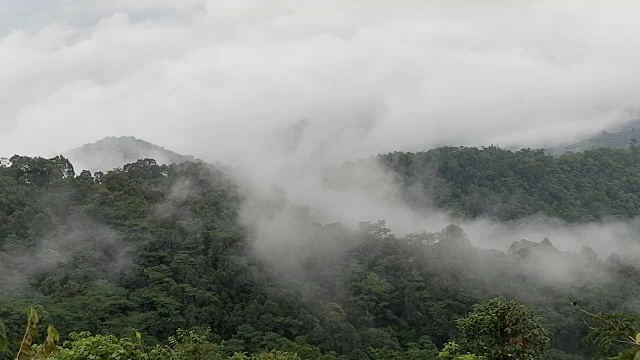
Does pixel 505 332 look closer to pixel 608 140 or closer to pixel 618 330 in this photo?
pixel 618 330

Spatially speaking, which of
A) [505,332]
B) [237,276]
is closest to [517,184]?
[237,276]

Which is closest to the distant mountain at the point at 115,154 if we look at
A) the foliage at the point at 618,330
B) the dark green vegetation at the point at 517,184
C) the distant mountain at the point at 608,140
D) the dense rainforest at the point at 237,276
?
the dark green vegetation at the point at 517,184

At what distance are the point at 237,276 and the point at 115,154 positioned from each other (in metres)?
52.1

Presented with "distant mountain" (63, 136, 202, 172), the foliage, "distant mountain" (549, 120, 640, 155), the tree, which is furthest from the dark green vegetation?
"distant mountain" (549, 120, 640, 155)

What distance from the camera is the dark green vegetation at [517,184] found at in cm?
6488

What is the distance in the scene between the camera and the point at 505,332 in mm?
13039

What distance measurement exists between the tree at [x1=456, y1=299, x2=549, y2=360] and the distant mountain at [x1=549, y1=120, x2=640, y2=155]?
5977 inches

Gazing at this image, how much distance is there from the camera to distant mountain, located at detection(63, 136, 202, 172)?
75.6 metres

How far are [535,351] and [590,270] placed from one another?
36.5 m

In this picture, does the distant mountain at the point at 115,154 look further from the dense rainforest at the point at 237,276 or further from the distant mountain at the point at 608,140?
the distant mountain at the point at 608,140

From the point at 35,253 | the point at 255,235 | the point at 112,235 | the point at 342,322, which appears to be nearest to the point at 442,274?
the point at 342,322

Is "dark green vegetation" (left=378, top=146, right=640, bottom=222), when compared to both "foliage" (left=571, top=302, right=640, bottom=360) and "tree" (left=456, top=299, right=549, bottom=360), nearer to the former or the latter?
"foliage" (left=571, top=302, right=640, bottom=360)

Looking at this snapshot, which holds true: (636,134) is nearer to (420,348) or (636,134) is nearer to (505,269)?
(505,269)

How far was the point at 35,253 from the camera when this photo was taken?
32.2 m
